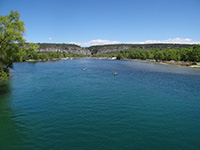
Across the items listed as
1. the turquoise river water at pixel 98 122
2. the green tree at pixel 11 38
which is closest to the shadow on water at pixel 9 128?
the turquoise river water at pixel 98 122

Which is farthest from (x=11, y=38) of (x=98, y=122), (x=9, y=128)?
(x=98, y=122)

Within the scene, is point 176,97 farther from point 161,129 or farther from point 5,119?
point 5,119

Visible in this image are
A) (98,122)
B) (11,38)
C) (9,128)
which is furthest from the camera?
(11,38)

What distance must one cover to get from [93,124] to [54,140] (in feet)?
20.5

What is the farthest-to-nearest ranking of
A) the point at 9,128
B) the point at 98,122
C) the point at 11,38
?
the point at 11,38 → the point at 98,122 → the point at 9,128

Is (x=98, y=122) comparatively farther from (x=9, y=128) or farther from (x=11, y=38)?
(x=11, y=38)

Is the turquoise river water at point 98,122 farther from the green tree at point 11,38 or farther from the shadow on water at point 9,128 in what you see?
the green tree at point 11,38

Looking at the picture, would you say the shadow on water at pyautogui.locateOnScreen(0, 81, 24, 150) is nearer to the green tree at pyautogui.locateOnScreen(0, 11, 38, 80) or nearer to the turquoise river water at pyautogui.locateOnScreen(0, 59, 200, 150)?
the turquoise river water at pyautogui.locateOnScreen(0, 59, 200, 150)

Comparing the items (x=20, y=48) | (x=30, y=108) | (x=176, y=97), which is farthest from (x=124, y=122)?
(x=20, y=48)

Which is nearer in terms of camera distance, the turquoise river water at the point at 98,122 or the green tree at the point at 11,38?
the turquoise river water at the point at 98,122

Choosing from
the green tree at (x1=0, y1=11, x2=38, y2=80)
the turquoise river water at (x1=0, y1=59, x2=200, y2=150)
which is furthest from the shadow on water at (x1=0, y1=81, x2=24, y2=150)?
the green tree at (x1=0, y1=11, x2=38, y2=80)

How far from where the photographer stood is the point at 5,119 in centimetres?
2342

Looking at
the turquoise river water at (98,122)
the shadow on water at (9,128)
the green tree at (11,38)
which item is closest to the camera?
the shadow on water at (9,128)

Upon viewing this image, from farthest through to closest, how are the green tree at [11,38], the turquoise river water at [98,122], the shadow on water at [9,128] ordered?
the green tree at [11,38] → the turquoise river water at [98,122] → the shadow on water at [9,128]
